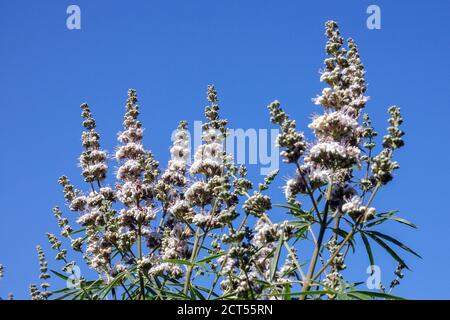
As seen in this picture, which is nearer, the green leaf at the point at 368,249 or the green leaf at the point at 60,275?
the green leaf at the point at 368,249

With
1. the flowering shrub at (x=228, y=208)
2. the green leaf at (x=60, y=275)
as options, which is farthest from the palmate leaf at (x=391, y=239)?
the green leaf at (x=60, y=275)

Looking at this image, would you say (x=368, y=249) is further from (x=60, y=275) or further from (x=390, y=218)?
(x=60, y=275)

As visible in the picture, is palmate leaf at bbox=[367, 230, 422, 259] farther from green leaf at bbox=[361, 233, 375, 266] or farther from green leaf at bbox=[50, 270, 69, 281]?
green leaf at bbox=[50, 270, 69, 281]

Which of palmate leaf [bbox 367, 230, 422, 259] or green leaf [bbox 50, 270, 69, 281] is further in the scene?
green leaf [bbox 50, 270, 69, 281]

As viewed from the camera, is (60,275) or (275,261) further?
(60,275)

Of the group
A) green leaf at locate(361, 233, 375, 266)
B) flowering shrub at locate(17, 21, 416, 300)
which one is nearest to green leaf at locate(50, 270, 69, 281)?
flowering shrub at locate(17, 21, 416, 300)

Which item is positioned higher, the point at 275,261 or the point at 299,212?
the point at 299,212

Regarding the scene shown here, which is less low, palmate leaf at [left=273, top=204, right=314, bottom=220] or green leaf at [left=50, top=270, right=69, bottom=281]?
palmate leaf at [left=273, top=204, right=314, bottom=220]

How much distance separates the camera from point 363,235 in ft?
12.8

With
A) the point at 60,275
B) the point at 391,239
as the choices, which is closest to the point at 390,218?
the point at 391,239

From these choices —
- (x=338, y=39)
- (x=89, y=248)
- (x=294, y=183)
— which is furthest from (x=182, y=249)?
(x=338, y=39)

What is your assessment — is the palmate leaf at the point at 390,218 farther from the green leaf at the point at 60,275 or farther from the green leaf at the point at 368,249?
the green leaf at the point at 60,275

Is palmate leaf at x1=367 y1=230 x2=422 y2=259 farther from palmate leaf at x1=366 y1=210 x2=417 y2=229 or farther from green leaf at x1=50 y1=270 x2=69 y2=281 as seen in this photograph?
green leaf at x1=50 y1=270 x2=69 y2=281

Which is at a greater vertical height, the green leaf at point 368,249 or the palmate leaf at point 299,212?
the palmate leaf at point 299,212
